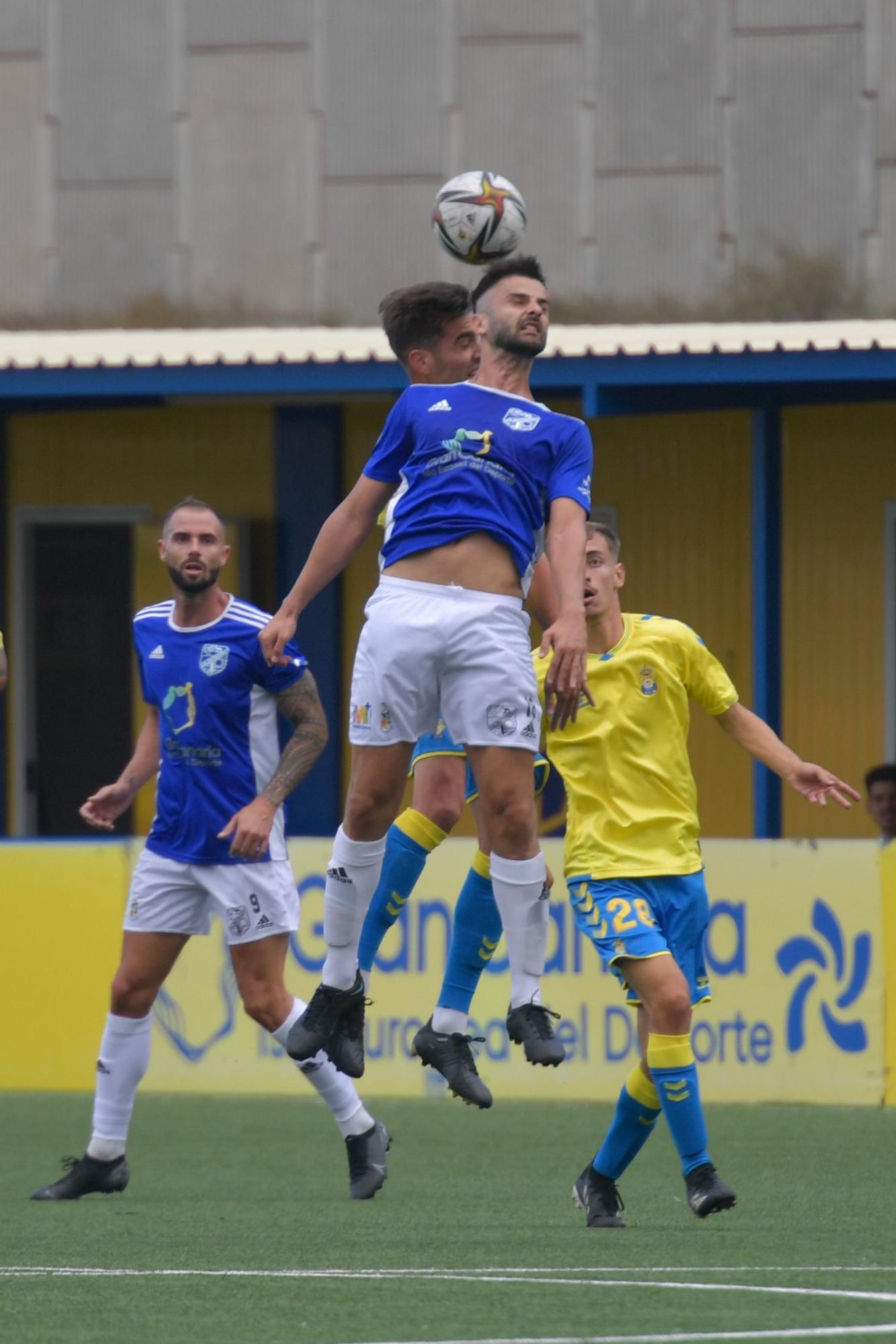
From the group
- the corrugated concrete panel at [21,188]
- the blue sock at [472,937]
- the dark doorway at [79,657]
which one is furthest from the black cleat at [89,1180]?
the corrugated concrete panel at [21,188]

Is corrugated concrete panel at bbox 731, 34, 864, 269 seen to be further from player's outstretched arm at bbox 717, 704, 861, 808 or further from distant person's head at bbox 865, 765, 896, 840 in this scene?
player's outstretched arm at bbox 717, 704, 861, 808

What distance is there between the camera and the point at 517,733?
6.88m

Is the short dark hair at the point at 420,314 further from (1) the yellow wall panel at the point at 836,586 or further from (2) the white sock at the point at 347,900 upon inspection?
(1) the yellow wall panel at the point at 836,586

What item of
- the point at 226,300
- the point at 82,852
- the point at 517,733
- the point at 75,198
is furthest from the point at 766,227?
the point at 517,733

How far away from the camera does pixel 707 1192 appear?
23.9ft

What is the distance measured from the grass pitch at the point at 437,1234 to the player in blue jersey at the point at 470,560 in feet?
2.84

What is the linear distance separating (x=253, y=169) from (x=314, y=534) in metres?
5.99

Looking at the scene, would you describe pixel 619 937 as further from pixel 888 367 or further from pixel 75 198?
pixel 75 198

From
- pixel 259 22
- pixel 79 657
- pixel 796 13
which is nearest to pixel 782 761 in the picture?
pixel 79 657

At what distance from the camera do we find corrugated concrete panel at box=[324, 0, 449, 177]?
2125 centimetres

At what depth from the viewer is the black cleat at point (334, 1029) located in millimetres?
7250

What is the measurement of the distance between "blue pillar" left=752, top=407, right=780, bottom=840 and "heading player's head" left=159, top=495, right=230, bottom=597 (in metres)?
6.39

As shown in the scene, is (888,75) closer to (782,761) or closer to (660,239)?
(660,239)

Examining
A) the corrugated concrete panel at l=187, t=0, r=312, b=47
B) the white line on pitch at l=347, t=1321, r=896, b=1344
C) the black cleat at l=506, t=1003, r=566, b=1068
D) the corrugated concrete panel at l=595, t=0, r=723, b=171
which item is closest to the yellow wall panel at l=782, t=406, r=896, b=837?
the corrugated concrete panel at l=595, t=0, r=723, b=171
